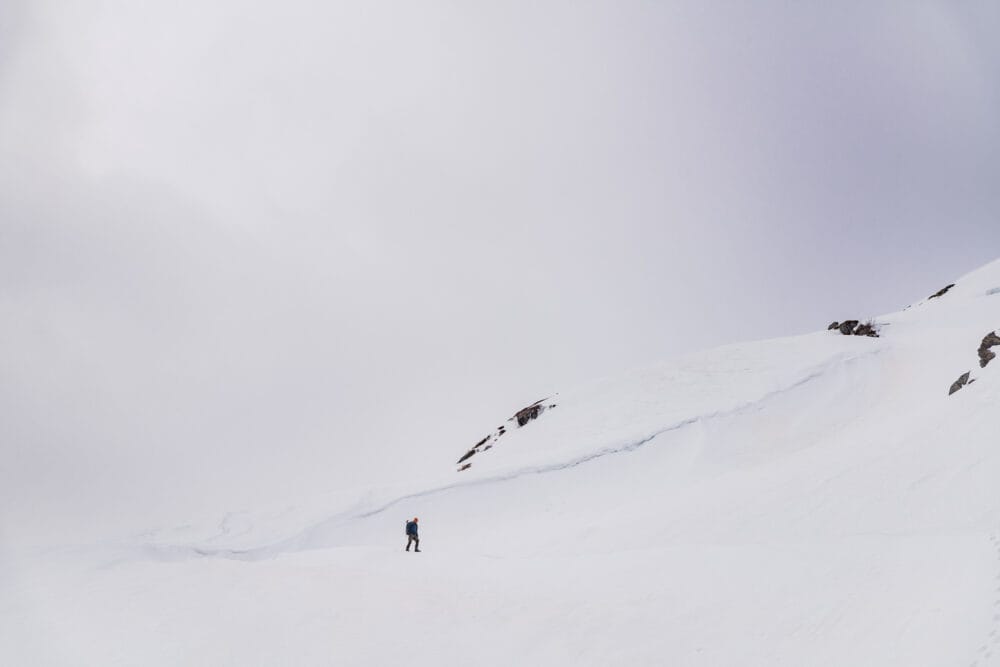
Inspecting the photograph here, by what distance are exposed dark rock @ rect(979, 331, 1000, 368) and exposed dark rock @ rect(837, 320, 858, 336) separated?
14423mm

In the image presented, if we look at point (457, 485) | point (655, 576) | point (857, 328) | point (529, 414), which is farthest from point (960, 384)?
point (529, 414)

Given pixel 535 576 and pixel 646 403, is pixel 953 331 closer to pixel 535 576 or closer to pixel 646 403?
pixel 646 403

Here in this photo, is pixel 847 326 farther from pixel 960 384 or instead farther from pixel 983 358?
pixel 960 384

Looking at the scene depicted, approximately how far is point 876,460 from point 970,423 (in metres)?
2.51

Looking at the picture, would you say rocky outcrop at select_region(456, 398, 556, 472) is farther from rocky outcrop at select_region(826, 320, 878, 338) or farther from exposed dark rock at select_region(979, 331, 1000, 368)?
exposed dark rock at select_region(979, 331, 1000, 368)

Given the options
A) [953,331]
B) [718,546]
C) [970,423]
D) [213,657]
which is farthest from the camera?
[953,331]

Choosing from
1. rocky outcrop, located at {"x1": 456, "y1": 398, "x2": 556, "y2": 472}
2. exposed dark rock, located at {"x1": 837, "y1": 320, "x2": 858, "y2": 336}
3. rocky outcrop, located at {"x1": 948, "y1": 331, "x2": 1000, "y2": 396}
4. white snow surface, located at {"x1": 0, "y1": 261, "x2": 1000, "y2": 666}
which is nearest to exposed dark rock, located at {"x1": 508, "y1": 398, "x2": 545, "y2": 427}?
rocky outcrop, located at {"x1": 456, "y1": 398, "x2": 556, "y2": 472}

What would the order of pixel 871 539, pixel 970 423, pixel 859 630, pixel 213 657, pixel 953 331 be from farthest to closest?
pixel 953 331 < pixel 970 423 < pixel 871 539 < pixel 213 657 < pixel 859 630

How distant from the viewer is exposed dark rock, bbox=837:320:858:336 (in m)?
37.8

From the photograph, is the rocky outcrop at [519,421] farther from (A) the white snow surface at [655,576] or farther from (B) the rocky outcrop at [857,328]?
(B) the rocky outcrop at [857,328]

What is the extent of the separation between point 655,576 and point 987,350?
62.5 ft

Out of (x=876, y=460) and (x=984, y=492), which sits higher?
(x=876, y=460)

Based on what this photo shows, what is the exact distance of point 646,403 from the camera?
112 feet

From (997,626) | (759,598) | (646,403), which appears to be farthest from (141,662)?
(646,403)
